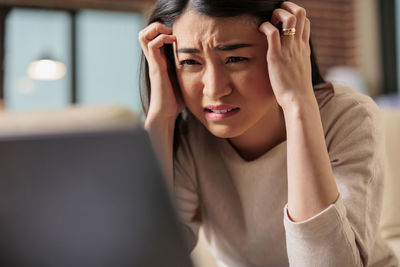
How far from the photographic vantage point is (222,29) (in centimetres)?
85

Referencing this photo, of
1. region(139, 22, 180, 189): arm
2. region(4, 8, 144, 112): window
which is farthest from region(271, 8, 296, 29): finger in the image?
region(4, 8, 144, 112): window

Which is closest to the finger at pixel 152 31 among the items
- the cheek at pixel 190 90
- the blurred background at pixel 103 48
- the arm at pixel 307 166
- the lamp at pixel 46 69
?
the cheek at pixel 190 90

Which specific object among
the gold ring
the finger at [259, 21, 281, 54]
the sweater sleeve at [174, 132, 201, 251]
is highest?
the gold ring

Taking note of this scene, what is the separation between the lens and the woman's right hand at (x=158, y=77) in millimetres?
979

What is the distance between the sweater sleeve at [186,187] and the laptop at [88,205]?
744 mm

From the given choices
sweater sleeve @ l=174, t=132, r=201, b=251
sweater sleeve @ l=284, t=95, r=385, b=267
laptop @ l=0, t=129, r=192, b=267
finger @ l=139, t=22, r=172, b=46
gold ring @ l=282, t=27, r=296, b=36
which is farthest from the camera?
sweater sleeve @ l=174, t=132, r=201, b=251

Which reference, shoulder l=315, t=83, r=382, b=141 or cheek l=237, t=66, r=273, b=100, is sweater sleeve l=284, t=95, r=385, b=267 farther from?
cheek l=237, t=66, r=273, b=100

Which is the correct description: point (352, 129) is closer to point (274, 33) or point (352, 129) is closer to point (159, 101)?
point (274, 33)

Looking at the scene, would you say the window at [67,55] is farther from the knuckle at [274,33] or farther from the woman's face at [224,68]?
the knuckle at [274,33]

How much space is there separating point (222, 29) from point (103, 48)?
4.39 meters

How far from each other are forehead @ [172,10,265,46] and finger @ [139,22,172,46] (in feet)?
0.33

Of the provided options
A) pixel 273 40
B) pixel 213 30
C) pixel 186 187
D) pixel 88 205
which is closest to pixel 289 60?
pixel 273 40

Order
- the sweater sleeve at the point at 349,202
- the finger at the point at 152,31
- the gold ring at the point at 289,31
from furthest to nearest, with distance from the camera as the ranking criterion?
the finger at the point at 152,31
the gold ring at the point at 289,31
the sweater sleeve at the point at 349,202

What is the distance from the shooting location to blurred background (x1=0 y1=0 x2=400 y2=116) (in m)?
4.74
